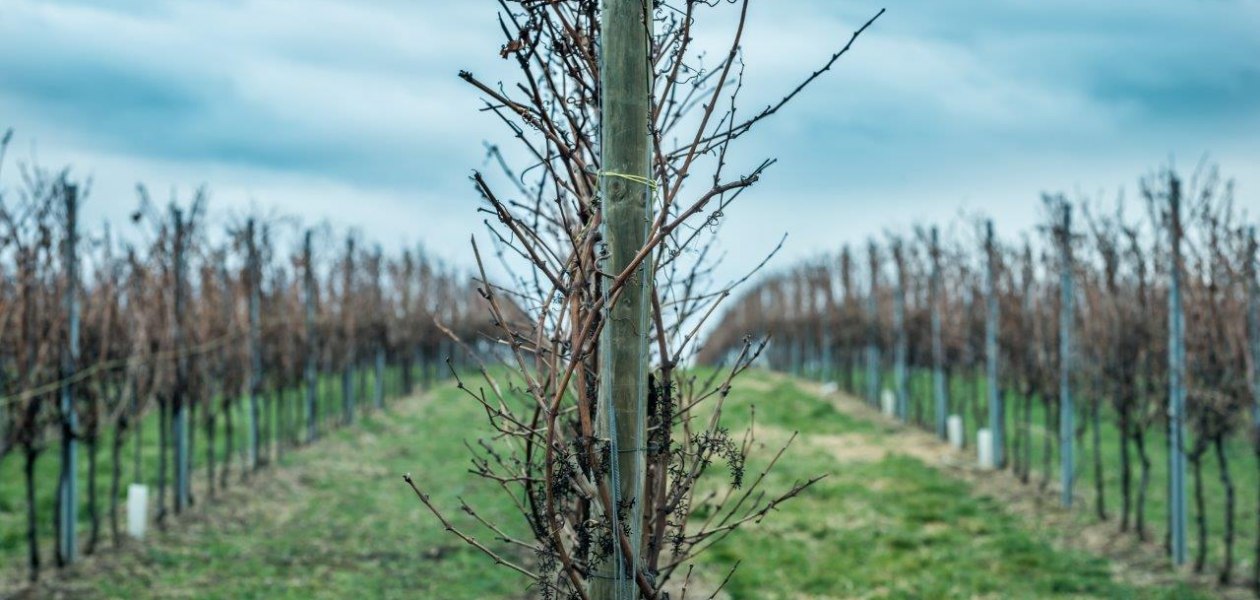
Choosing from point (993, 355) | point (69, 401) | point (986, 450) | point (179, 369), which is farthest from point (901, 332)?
point (69, 401)

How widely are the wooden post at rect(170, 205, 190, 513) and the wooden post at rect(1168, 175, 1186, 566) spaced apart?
10.6m

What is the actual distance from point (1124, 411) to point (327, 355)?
1501 centimetres

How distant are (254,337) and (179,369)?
341cm

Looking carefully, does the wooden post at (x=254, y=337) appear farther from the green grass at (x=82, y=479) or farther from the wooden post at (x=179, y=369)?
the wooden post at (x=179, y=369)

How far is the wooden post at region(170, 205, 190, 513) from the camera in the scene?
12.3 meters

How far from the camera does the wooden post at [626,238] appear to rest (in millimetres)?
2658

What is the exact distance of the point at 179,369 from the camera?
12.3m

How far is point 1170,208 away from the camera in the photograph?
9.87 meters

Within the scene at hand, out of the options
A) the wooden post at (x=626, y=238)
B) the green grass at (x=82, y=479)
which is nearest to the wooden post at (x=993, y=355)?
the green grass at (x=82, y=479)

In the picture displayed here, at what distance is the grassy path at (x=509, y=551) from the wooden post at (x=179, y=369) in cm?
51

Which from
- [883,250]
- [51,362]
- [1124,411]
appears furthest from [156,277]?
Answer: [883,250]

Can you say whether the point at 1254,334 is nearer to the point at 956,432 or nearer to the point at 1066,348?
Answer: the point at 1066,348

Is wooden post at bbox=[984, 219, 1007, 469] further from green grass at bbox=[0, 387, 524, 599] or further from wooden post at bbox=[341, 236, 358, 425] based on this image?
wooden post at bbox=[341, 236, 358, 425]

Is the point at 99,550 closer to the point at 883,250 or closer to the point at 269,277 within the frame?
the point at 269,277
